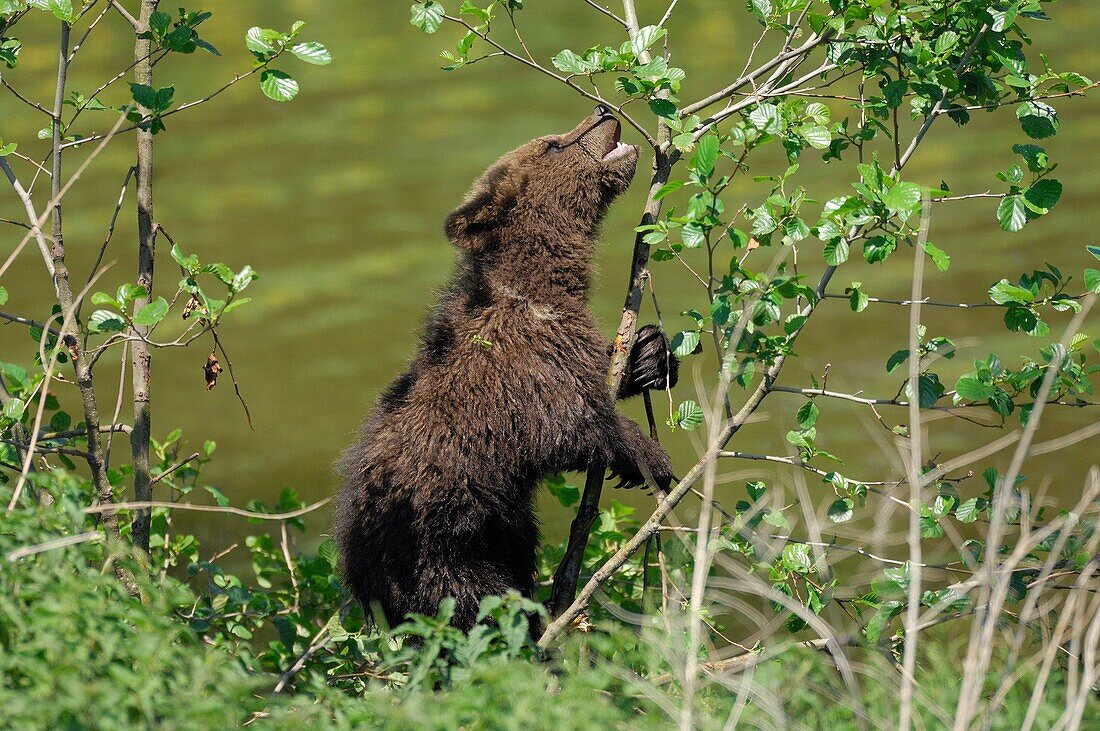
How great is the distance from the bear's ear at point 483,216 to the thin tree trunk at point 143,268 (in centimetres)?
125

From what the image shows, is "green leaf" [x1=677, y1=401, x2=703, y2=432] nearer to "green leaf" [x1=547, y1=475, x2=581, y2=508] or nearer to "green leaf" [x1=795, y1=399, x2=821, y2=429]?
"green leaf" [x1=795, y1=399, x2=821, y2=429]

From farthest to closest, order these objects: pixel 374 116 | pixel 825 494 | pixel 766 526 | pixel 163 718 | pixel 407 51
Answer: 1. pixel 407 51
2. pixel 374 116
3. pixel 825 494
4. pixel 766 526
5. pixel 163 718

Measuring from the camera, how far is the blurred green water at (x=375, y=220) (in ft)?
28.6

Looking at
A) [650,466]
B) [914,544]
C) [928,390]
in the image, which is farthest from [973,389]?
[650,466]

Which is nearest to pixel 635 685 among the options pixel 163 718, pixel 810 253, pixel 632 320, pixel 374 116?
pixel 163 718

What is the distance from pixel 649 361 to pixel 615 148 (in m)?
1.02

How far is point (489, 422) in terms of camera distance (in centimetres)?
454

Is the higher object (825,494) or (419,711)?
(825,494)

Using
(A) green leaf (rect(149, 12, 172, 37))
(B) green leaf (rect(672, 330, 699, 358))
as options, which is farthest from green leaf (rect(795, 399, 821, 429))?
(A) green leaf (rect(149, 12, 172, 37))

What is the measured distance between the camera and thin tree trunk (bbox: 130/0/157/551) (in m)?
4.24

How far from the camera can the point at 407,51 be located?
14.9 m

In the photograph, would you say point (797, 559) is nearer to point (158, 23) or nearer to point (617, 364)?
point (617, 364)

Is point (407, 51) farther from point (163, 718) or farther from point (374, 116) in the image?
point (163, 718)

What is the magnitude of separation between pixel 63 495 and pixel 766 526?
2407mm
